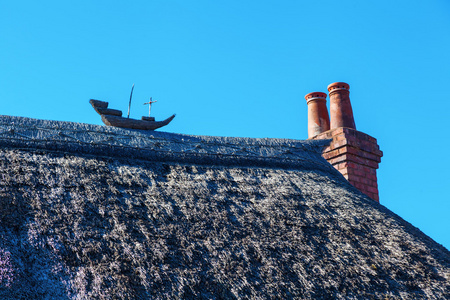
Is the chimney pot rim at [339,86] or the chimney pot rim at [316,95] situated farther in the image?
the chimney pot rim at [316,95]

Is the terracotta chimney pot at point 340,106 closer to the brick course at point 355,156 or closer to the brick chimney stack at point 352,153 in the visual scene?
the brick chimney stack at point 352,153

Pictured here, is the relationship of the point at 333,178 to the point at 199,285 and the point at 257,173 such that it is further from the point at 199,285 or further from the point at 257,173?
the point at 199,285

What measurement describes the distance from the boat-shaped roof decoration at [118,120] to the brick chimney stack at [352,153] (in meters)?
2.41

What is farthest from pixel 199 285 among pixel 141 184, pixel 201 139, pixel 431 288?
pixel 201 139

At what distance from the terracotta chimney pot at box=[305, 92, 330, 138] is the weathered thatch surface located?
6.67 feet

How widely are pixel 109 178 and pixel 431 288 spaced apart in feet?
9.06

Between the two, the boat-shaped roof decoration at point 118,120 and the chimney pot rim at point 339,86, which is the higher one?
the chimney pot rim at point 339,86

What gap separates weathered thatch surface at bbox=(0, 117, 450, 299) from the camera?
3229 mm

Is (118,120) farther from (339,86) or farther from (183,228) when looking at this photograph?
(339,86)

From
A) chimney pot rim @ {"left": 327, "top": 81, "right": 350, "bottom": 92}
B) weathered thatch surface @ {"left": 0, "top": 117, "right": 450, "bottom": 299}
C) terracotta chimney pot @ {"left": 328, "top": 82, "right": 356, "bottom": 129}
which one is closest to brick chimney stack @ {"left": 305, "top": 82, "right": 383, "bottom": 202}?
terracotta chimney pot @ {"left": 328, "top": 82, "right": 356, "bottom": 129}

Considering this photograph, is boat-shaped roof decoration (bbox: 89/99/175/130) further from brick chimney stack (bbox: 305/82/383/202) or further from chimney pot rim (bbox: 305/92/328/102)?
chimney pot rim (bbox: 305/92/328/102)

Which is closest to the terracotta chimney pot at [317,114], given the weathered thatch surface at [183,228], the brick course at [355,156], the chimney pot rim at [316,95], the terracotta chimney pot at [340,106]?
the chimney pot rim at [316,95]

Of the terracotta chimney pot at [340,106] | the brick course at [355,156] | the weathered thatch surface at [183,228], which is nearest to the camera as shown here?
the weathered thatch surface at [183,228]

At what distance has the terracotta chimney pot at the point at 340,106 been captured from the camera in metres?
7.39
